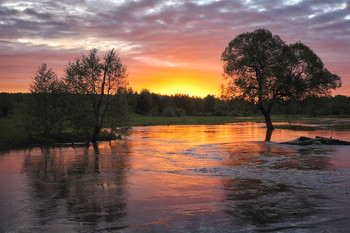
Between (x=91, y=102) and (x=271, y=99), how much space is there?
30692mm

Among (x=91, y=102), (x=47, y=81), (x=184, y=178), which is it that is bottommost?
(x=184, y=178)

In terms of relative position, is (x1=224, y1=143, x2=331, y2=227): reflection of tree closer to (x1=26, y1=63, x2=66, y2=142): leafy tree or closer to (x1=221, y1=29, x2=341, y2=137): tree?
(x1=26, y1=63, x2=66, y2=142): leafy tree

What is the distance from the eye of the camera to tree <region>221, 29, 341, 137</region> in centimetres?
4900

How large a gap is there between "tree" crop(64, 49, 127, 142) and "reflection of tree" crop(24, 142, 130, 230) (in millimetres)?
13715

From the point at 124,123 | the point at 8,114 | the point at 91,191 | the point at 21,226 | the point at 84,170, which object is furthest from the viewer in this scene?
the point at 8,114

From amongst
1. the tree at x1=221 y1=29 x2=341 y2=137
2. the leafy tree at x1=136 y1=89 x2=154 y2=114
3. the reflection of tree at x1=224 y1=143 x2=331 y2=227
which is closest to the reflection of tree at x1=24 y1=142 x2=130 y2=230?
the reflection of tree at x1=224 y1=143 x2=331 y2=227

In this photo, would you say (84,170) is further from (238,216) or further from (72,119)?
(72,119)

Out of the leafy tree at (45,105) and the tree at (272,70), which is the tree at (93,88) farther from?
the tree at (272,70)

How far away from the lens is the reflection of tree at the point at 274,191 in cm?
879

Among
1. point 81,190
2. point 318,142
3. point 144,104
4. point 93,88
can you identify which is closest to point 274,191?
point 81,190

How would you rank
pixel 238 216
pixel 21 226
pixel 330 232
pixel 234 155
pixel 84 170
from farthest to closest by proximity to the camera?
pixel 234 155 → pixel 84 170 → pixel 238 216 → pixel 21 226 → pixel 330 232

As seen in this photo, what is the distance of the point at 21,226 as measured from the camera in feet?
26.5

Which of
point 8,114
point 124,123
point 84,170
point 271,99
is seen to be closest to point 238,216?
point 84,170

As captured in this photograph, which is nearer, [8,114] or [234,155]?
[234,155]
